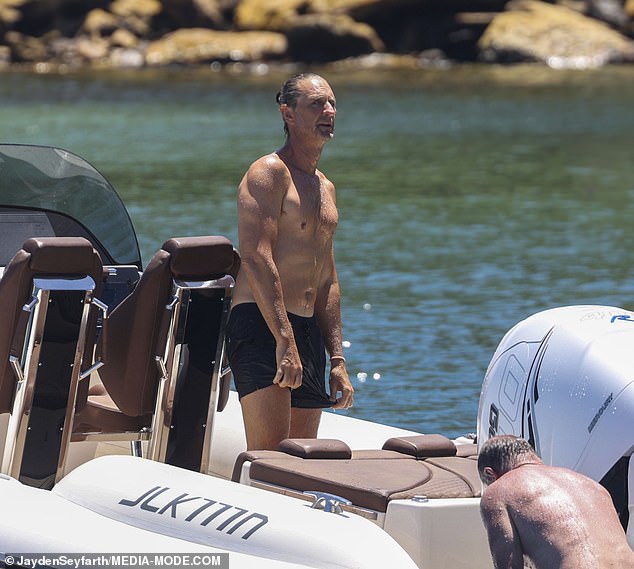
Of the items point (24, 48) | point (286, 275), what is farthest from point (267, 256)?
point (24, 48)

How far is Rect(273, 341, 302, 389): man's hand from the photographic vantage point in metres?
4.86

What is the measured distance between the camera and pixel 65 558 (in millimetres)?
4129

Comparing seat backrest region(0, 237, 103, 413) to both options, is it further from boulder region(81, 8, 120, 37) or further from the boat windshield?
boulder region(81, 8, 120, 37)

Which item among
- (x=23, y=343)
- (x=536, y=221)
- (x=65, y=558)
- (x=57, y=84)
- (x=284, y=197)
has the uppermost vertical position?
(x=284, y=197)

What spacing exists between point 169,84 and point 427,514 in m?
40.4

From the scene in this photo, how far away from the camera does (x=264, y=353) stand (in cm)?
500

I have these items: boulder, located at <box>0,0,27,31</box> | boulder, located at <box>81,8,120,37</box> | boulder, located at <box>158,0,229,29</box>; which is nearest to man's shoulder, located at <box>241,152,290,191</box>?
boulder, located at <box>158,0,229,29</box>

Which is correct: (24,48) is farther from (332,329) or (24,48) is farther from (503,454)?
(503,454)

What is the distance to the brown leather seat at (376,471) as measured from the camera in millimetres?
4227

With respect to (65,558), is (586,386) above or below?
above

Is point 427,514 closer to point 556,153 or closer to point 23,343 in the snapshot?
point 23,343

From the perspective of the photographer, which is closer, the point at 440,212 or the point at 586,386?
the point at 586,386

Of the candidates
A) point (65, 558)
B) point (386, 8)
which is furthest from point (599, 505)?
point (386, 8)

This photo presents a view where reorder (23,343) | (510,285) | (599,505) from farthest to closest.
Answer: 1. (510,285)
2. (23,343)
3. (599,505)
